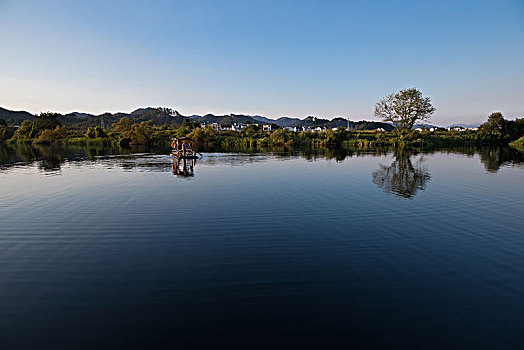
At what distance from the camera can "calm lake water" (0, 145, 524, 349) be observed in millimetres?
7398

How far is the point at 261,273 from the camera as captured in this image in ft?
34.4

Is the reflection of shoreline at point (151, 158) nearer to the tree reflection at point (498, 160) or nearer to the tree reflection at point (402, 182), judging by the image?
the tree reflection at point (498, 160)

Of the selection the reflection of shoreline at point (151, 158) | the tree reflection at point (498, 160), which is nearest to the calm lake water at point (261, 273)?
the reflection of shoreline at point (151, 158)

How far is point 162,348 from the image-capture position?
684 cm

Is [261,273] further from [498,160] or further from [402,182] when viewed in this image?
[498,160]

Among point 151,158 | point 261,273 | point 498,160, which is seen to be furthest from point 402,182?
point 151,158

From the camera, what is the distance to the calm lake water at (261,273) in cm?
740

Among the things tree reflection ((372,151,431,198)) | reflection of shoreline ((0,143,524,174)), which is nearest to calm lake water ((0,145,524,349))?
tree reflection ((372,151,431,198))

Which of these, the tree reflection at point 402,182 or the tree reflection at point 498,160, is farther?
the tree reflection at point 498,160

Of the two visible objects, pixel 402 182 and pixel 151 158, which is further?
pixel 151 158

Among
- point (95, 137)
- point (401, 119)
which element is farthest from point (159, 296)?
point (95, 137)

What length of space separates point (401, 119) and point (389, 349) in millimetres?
127916

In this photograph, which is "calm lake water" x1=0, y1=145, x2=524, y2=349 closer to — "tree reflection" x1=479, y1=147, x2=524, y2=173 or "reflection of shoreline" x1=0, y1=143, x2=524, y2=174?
"reflection of shoreline" x1=0, y1=143, x2=524, y2=174

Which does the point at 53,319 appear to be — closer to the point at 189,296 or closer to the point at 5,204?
the point at 189,296
